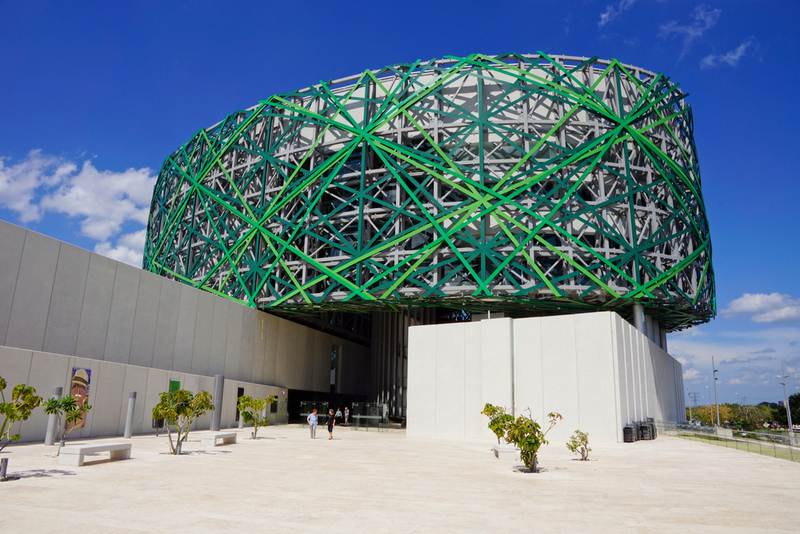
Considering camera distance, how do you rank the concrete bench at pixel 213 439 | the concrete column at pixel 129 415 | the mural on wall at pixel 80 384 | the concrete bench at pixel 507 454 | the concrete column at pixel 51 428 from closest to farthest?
the concrete bench at pixel 507 454
the concrete column at pixel 51 428
the concrete bench at pixel 213 439
the mural on wall at pixel 80 384
the concrete column at pixel 129 415

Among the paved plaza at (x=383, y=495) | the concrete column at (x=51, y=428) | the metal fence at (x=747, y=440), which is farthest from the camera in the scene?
the metal fence at (x=747, y=440)

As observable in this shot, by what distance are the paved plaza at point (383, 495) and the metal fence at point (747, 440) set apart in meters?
2.26

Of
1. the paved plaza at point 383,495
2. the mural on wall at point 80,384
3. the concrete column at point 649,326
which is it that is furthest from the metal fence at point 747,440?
the mural on wall at point 80,384

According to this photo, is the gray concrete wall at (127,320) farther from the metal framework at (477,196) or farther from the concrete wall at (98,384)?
the metal framework at (477,196)

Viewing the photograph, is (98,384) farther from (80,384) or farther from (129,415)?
(129,415)

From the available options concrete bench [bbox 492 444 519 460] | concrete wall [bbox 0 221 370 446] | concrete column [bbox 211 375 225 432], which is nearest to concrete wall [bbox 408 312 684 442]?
concrete bench [bbox 492 444 519 460]

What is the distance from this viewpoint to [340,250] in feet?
118

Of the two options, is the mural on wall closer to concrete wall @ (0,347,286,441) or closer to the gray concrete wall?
concrete wall @ (0,347,286,441)

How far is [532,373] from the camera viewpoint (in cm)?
2672

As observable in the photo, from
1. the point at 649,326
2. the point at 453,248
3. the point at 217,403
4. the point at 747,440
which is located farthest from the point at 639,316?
the point at 217,403

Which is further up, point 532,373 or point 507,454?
point 532,373

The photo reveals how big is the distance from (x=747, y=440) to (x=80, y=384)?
2537cm

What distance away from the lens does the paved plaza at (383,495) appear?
766cm

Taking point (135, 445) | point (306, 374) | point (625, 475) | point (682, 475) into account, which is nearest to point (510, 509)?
point (625, 475)
